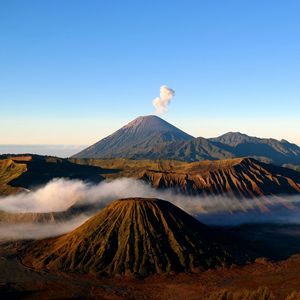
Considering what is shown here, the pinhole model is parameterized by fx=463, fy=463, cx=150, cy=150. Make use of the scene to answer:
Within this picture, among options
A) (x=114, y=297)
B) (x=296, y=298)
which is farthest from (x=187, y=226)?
(x=296, y=298)

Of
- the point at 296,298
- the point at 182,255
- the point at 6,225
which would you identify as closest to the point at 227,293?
the point at 296,298

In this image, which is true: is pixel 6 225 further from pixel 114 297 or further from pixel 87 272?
pixel 114 297

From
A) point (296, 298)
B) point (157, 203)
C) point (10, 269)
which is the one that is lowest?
point (10, 269)

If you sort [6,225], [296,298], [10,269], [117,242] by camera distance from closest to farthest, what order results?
1. [296,298]
2. [10,269]
3. [117,242]
4. [6,225]

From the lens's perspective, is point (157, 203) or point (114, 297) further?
point (157, 203)

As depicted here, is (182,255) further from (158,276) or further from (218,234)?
(218,234)

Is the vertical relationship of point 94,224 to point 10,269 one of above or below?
above

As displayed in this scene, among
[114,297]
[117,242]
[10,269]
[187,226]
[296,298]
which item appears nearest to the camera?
[296,298]
